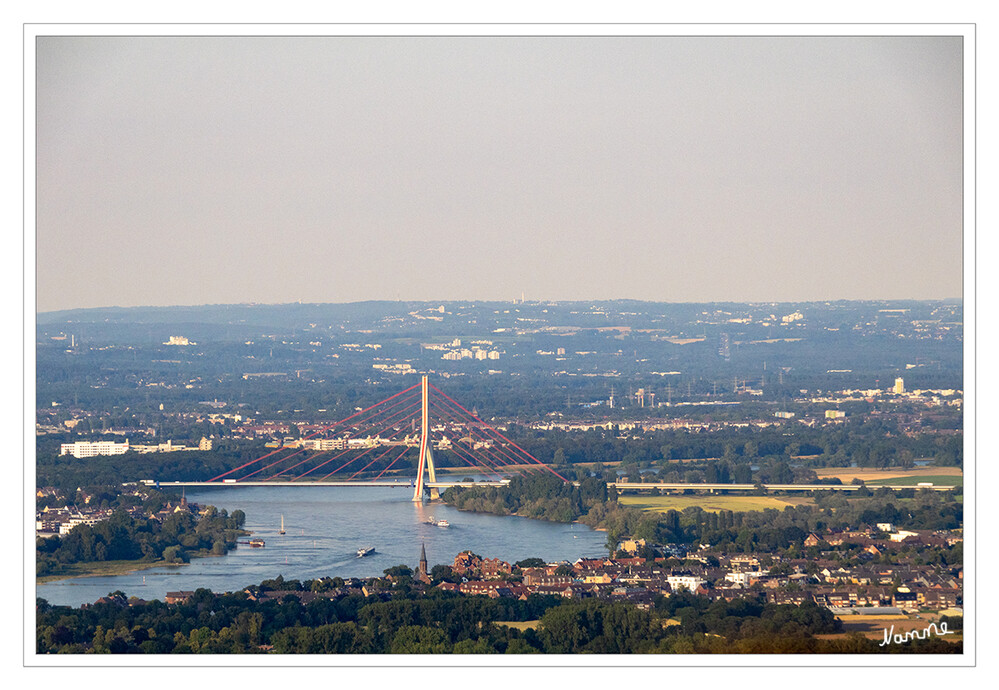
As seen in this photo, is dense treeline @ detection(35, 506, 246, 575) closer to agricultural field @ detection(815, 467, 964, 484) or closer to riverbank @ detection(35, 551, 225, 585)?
riverbank @ detection(35, 551, 225, 585)

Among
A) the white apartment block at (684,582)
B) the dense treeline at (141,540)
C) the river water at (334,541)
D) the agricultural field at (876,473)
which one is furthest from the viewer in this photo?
the agricultural field at (876,473)

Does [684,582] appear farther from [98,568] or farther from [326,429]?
[326,429]

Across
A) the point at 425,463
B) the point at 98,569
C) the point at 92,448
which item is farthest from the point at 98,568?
the point at 425,463

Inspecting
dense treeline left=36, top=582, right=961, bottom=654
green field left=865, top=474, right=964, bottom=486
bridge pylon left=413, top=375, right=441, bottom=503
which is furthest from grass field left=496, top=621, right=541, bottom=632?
bridge pylon left=413, top=375, right=441, bottom=503

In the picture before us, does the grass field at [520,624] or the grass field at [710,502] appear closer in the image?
the grass field at [520,624]

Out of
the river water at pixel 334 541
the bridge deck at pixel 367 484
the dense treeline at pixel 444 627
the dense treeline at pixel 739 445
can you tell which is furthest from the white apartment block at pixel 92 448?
the dense treeline at pixel 444 627

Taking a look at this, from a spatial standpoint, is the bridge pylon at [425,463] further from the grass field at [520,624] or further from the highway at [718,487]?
the grass field at [520,624]

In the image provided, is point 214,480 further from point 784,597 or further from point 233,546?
point 784,597

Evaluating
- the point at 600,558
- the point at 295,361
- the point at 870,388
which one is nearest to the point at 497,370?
the point at 295,361
